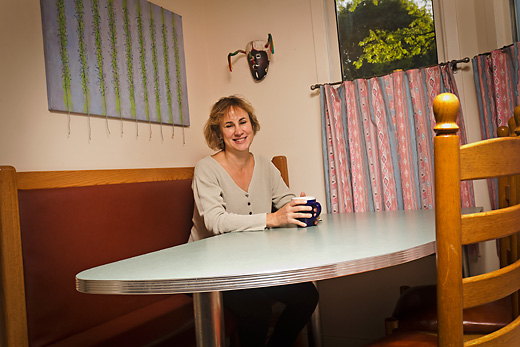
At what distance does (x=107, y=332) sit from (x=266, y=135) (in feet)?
5.69

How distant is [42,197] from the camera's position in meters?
1.63

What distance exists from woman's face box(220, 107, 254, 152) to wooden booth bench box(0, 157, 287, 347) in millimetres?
427

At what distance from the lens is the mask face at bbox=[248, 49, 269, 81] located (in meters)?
2.92

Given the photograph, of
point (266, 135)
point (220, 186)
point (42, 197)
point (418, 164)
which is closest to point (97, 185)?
point (42, 197)

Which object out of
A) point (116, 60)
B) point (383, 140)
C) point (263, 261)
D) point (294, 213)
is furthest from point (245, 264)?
point (383, 140)

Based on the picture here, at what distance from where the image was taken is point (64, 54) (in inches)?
79.6

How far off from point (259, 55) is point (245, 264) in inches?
84.5

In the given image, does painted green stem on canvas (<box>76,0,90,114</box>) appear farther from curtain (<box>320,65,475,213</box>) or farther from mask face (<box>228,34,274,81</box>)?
curtain (<box>320,65,475,213</box>)

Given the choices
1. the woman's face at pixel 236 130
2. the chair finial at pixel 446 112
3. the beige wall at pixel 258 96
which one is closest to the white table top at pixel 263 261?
the chair finial at pixel 446 112

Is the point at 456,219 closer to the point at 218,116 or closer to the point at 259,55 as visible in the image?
the point at 218,116

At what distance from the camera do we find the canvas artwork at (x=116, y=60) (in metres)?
2.00

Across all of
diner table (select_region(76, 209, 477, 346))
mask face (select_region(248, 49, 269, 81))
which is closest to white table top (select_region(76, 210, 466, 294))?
diner table (select_region(76, 209, 477, 346))

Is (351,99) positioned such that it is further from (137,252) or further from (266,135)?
(137,252)

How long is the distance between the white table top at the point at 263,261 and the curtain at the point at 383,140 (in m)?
1.08
